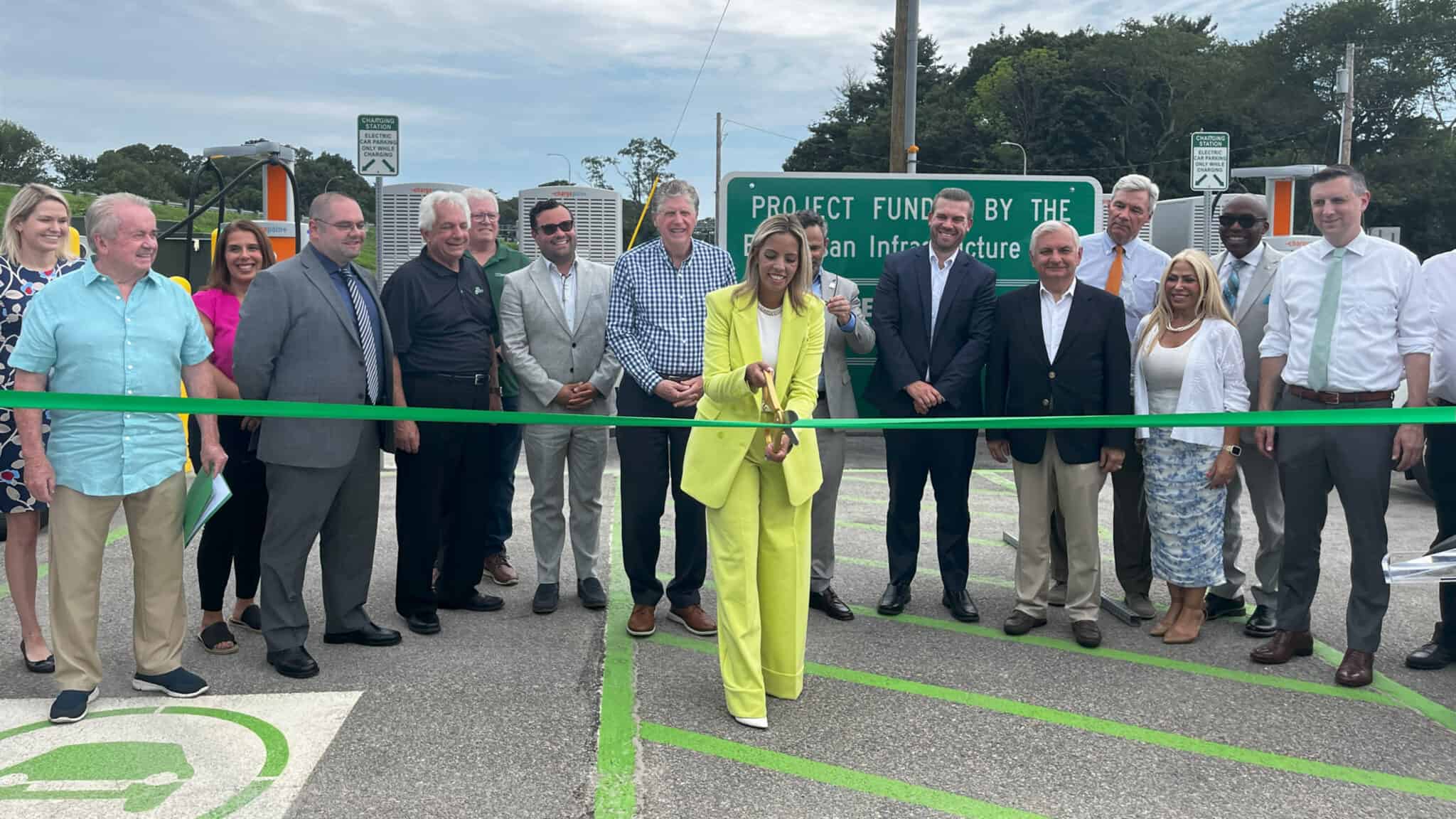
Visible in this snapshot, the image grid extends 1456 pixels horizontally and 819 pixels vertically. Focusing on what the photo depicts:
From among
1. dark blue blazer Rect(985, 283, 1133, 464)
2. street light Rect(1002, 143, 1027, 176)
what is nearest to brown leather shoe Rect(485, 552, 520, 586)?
dark blue blazer Rect(985, 283, 1133, 464)

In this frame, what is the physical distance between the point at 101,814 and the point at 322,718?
0.92m

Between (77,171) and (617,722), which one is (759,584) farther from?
(77,171)

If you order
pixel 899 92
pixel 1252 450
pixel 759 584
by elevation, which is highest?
pixel 899 92

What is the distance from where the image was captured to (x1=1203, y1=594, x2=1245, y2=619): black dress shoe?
614 cm

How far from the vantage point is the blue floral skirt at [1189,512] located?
564 centimetres

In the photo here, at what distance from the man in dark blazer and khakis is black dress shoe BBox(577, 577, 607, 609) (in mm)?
2005

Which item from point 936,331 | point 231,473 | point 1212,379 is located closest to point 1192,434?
point 1212,379

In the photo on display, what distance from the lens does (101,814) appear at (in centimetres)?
370

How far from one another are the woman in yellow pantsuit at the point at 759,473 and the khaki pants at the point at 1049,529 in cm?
148

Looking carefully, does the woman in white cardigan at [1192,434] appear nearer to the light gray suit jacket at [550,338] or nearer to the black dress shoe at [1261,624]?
the black dress shoe at [1261,624]

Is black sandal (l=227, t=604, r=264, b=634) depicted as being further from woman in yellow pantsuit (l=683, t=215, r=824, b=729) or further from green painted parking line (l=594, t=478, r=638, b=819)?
woman in yellow pantsuit (l=683, t=215, r=824, b=729)

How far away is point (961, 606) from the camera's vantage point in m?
6.07

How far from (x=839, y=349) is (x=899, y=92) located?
1367 centimetres

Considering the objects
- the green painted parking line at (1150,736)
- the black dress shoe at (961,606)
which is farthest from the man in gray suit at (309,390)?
the black dress shoe at (961,606)
